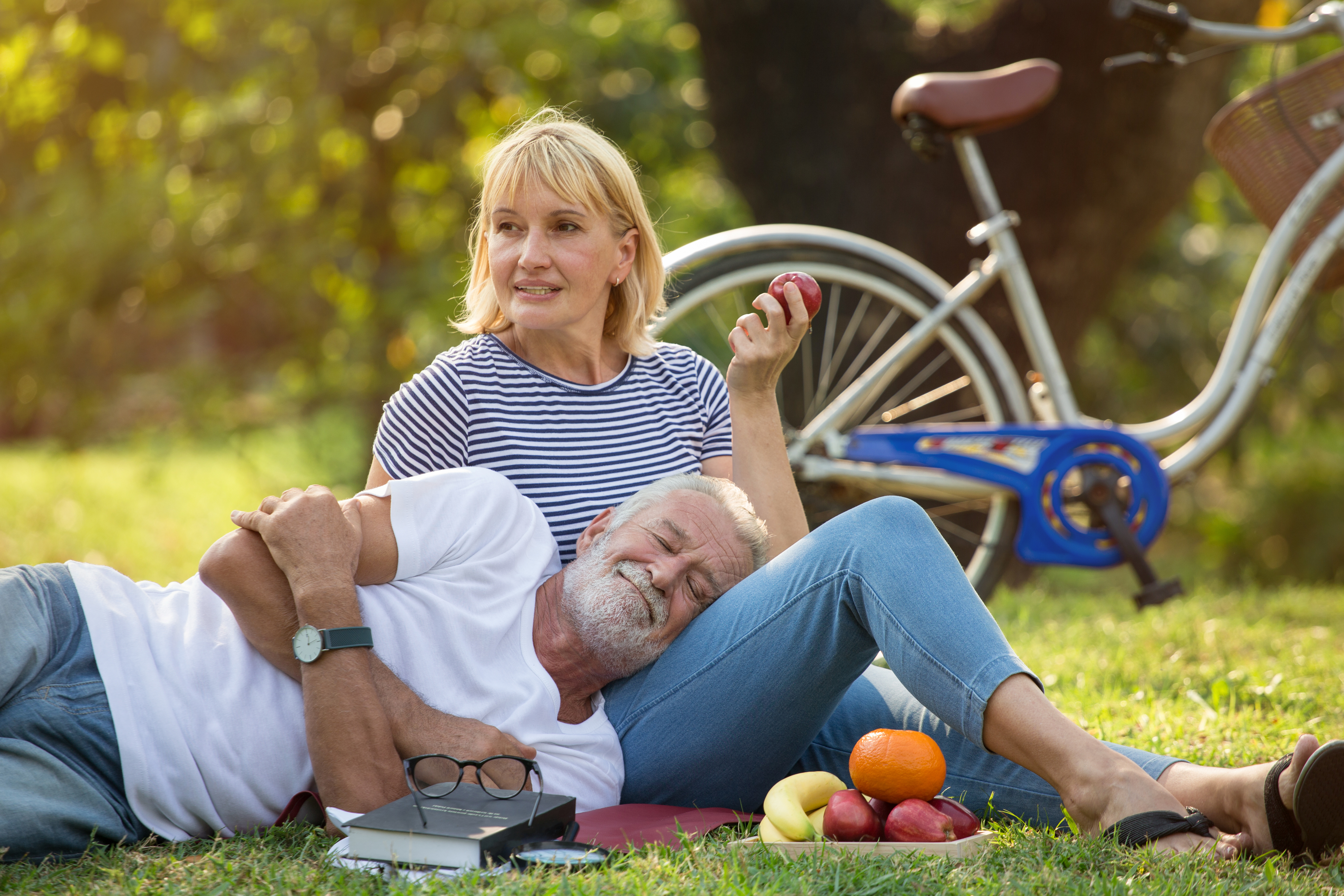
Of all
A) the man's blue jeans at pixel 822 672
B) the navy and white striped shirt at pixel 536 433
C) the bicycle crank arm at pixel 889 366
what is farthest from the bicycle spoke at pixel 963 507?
the man's blue jeans at pixel 822 672

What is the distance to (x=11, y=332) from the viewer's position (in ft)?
19.9

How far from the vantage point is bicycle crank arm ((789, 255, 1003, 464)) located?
3873 millimetres

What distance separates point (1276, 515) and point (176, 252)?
6817 mm

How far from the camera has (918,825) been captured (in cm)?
202

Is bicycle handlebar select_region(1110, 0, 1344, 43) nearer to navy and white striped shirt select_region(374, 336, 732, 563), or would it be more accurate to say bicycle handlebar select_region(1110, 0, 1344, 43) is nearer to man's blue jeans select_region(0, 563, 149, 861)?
navy and white striped shirt select_region(374, 336, 732, 563)

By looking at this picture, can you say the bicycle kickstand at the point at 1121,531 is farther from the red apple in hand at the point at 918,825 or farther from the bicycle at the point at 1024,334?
the red apple in hand at the point at 918,825

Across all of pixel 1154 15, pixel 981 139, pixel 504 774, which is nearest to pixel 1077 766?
pixel 504 774

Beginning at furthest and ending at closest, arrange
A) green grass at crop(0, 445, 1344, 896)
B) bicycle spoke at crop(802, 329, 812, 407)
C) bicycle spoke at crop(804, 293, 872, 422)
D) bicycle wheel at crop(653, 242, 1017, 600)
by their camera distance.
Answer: bicycle spoke at crop(802, 329, 812, 407) → bicycle spoke at crop(804, 293, 872, 422) → bicycle wheel at crop(653, 242, 1017, 600) → green grass at crop(0, 445, 1344, 896)

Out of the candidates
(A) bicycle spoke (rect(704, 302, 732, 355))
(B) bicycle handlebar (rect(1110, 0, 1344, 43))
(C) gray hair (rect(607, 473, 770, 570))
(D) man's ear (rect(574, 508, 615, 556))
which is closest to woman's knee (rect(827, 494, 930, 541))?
(C) gray hair (rect(607, 473, 770, 570))

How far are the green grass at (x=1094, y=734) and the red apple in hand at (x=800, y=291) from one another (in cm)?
116

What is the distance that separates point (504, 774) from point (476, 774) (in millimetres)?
52

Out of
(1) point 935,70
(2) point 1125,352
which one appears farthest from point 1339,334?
(1) point 935,70

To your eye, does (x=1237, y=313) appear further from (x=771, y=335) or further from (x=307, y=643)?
(x=307, y=643)

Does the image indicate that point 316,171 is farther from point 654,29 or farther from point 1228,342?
point 1228,342
